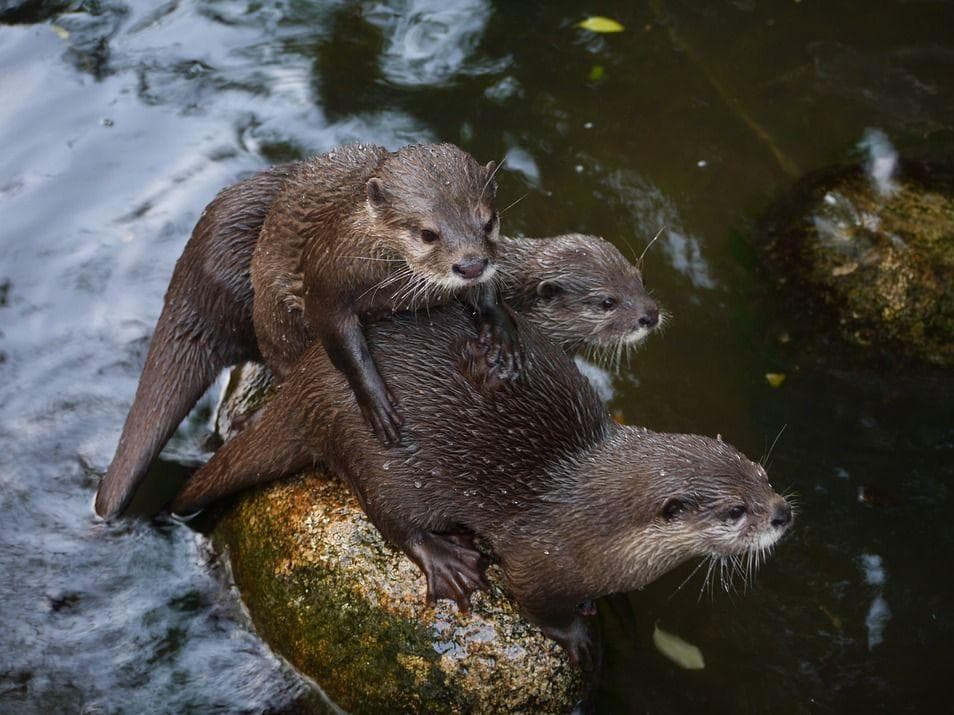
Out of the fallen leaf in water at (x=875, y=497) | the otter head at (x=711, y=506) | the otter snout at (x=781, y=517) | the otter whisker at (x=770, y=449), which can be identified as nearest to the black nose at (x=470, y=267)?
the otter head at (x=711, y=506)

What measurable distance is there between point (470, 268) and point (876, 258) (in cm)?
201

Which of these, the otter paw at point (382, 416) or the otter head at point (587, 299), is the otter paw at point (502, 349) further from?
the otter head at point (587, 299)

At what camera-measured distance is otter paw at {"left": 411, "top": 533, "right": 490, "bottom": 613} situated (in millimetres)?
2752

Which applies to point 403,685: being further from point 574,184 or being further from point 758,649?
point 574,184

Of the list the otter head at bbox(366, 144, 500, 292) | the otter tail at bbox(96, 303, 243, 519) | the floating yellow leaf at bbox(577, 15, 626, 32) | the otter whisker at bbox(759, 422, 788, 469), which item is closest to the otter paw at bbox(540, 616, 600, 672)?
the otter head at bbox(366, 144, 500, 292)

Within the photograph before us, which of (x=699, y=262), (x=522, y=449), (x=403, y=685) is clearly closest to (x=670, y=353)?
(x=699, y=262)

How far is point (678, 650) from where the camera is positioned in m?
3.14

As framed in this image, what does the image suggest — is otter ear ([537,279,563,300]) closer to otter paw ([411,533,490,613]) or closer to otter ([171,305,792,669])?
otter ([171,305,792,669])

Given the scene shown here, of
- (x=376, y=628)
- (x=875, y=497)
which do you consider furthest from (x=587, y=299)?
(x=376, y=628)

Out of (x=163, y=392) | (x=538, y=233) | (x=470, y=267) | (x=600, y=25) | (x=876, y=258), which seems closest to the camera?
(x=470, y=267)

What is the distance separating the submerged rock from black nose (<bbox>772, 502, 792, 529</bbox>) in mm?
620

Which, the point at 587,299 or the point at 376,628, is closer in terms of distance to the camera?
the point at 376,628

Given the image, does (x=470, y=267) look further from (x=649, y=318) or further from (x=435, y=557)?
(x=649, y=318)

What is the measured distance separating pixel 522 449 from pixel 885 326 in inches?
69.6
